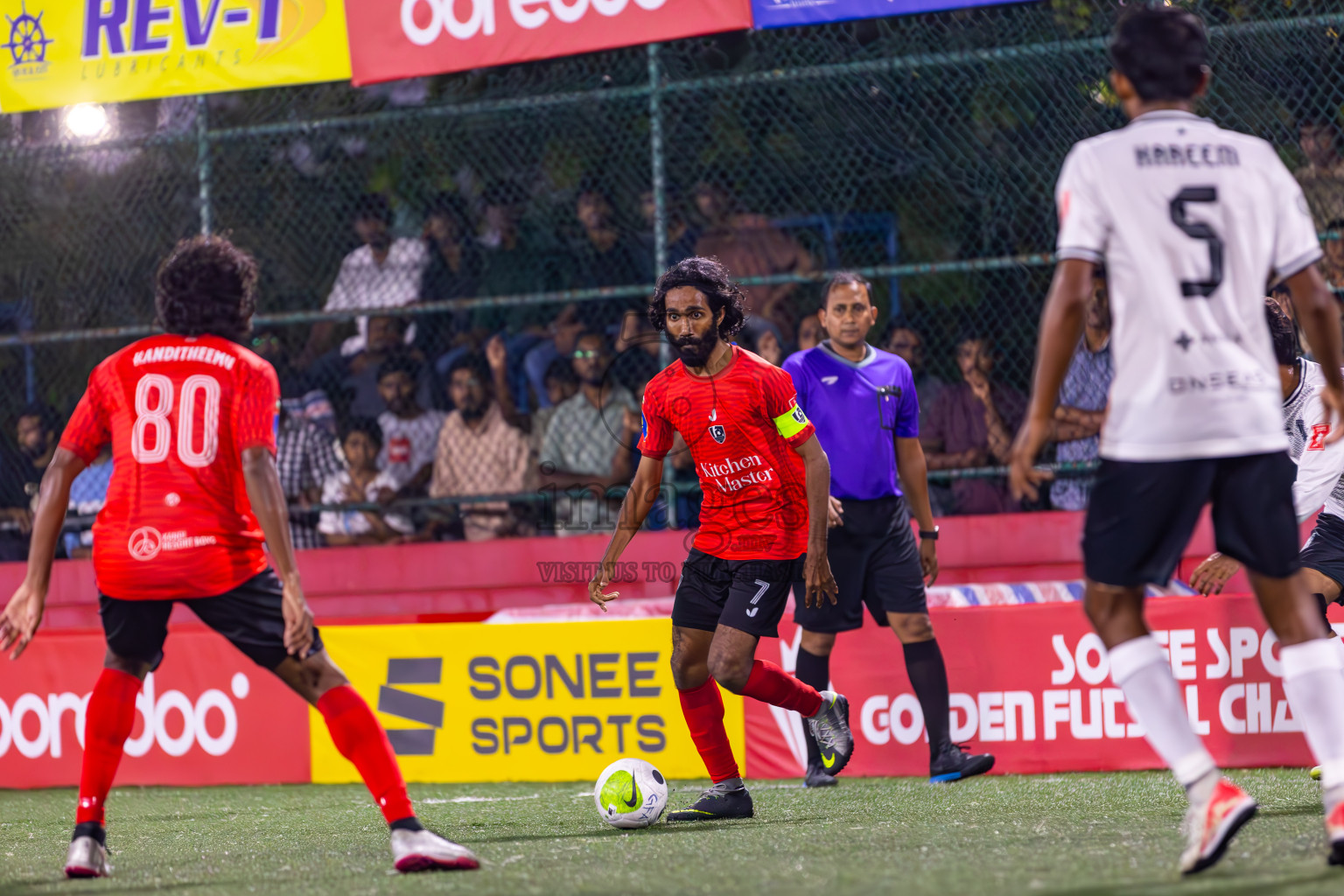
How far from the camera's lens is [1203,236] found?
145 inches

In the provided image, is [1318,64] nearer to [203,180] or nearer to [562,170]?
[562,170]

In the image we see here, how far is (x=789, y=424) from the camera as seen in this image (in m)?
5.53

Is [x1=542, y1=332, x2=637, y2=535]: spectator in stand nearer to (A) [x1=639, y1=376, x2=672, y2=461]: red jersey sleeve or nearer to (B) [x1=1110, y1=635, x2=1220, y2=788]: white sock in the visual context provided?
(A) [x1=639, y1=376, x2=672, y2=461]: red jersey sleeve

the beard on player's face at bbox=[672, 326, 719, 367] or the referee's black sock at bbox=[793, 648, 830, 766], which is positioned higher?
the beard on player's face at bbox=[672, 326, 719, 367]

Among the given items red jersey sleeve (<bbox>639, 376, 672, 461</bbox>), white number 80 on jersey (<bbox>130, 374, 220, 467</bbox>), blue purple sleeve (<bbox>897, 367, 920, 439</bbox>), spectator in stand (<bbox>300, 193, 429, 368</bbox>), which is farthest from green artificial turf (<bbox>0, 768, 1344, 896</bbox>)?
spectator in stand (<bbox>300, 193, 429, 368</bbox>)

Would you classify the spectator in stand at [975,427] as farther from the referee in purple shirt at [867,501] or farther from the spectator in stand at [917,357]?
the referee in purple shirt at [867,501]

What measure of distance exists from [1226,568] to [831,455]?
7.24 ft

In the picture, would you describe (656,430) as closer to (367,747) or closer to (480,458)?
(367,747)

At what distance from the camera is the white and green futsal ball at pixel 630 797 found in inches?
212

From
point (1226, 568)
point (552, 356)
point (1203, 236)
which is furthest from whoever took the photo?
point (552, 356)

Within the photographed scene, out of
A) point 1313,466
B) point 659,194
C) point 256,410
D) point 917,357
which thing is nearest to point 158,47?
point 659,194

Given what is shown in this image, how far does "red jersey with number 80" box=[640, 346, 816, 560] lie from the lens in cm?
555

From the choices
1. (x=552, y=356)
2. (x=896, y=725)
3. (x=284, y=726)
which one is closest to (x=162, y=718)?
(x=284, y=726)

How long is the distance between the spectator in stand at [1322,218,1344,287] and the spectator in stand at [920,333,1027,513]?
1.69 metres
